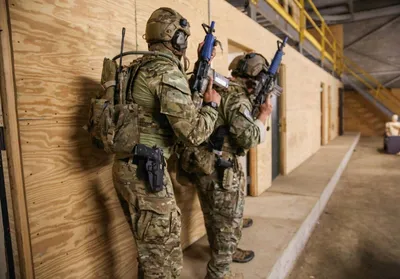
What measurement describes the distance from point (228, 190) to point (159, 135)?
708 millimetres

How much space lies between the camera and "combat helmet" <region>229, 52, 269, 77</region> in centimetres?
218

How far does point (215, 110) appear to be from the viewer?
5.27 feet

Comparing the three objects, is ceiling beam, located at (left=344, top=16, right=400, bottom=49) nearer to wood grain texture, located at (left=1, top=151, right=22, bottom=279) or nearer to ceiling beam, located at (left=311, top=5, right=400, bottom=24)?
ceiling beam, located at (left=311, top=5, right=400, bottom=24)

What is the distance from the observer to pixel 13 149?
132 centimetres

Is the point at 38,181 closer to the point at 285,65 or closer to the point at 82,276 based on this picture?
the point at 82,276

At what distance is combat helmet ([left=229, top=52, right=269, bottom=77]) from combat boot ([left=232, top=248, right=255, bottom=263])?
1.43 metres

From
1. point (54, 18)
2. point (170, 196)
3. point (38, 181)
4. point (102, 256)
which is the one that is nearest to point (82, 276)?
point (102, 256)

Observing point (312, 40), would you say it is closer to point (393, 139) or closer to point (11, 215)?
point (393, 139)

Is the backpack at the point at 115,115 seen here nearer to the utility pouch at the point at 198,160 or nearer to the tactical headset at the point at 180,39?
the tactical headset at the point at 180,39

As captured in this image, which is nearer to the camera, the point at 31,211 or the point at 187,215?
the point at 31,211

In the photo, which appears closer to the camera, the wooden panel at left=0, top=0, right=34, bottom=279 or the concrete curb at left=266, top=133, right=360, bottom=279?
the wooden panel at left=0, top=0, right=34, bottom=279

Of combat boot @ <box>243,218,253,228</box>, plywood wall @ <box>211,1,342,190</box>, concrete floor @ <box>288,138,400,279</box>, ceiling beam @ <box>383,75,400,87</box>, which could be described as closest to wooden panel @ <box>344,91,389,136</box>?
ceiling beam @ <box>383,75,400,87</box>

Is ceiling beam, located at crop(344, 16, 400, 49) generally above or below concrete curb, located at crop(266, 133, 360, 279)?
above

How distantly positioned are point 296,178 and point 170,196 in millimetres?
3810
